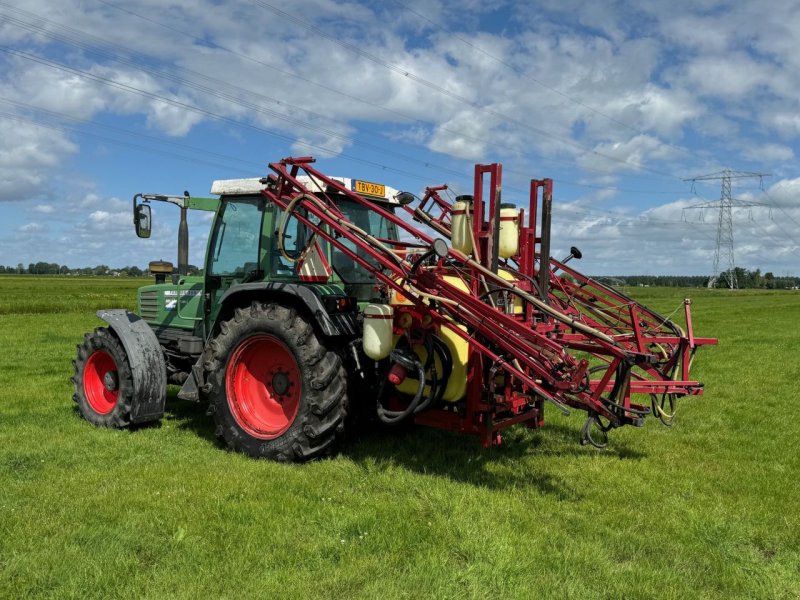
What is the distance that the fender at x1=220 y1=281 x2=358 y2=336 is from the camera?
5059mm

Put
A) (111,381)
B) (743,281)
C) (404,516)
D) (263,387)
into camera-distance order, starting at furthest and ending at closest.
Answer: (743,281) < (111,381) < (263,387) < (404,516)

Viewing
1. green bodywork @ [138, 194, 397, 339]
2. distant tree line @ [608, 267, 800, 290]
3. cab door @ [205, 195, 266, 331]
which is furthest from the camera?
distant tree line @ [608, 267, 800, 290]

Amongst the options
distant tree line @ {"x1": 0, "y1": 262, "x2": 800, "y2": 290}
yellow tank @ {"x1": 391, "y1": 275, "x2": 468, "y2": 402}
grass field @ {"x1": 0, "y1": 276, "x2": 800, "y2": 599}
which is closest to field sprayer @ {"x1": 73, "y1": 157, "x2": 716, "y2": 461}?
yellow tank @ {"x1": 391, "y1": 275, "x2": 468, "y2": 402}

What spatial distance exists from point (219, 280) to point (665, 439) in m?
4.65

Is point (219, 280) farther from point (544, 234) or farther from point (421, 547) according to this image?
point (421, 547)

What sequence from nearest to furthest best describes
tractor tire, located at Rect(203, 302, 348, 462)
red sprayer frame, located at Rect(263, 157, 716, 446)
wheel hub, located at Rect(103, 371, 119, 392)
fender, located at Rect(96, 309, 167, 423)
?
red sprayer frame, located at Rect(263, 157, 716, 446) < tractor tire, located at Rect(203, 302, 348, 462) < fender, located at Rect(96, 309, 167, 423) < wheel hub, located at Rect(103, 371, 119, 392)

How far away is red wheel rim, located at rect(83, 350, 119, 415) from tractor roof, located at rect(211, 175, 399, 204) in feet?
7.06

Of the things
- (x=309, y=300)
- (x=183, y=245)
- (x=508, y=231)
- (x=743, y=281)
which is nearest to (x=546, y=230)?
(x=508, y=231)

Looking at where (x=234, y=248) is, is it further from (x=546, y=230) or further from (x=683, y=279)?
(x=683, y=279)

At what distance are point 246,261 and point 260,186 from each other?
710 millimetres

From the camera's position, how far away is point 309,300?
5117 millimetres

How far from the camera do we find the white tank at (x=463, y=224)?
4805 mm

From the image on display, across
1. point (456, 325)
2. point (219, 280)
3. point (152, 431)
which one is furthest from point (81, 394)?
point (456, 325)

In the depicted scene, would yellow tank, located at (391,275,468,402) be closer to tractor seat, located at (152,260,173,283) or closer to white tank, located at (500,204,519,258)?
white tank, located at (500,204,519,258)
